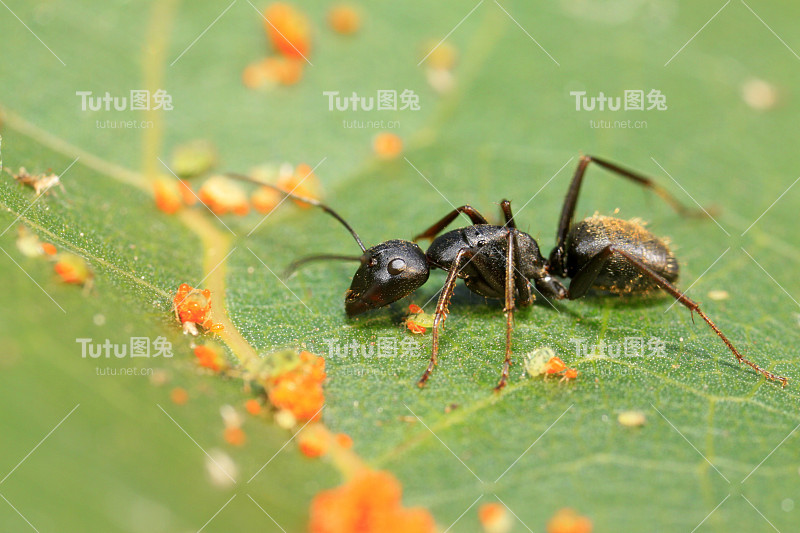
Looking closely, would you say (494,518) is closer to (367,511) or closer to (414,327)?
(367,511)

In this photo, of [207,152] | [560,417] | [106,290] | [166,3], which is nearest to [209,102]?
[207,152]

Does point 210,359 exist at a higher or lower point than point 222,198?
lower

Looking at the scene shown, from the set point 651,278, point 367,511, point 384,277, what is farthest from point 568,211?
point 367,511

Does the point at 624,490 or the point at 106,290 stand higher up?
the point at 624,490

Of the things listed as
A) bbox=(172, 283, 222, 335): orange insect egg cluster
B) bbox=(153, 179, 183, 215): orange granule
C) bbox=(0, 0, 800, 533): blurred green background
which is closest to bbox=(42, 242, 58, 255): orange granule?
bbox=(0, 0, 800, 533): blurred green background

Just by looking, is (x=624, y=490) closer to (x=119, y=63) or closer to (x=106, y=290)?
(x=106, y=290)
